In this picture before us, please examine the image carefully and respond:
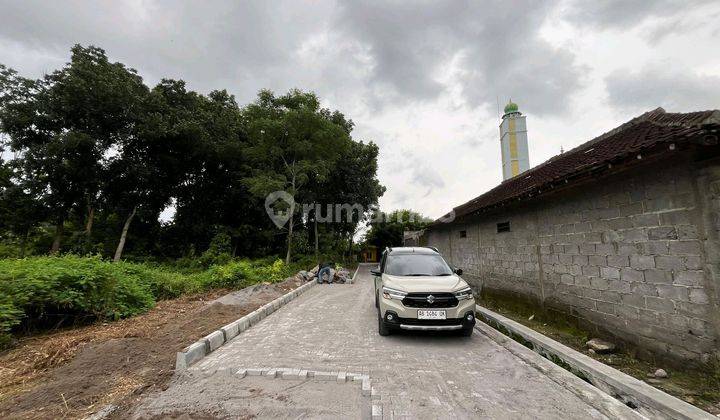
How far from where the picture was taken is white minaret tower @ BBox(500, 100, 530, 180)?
58.1 feet

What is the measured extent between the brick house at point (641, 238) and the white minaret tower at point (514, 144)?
38.8ft

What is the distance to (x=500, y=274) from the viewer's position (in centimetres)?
824

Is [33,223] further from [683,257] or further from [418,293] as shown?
[683,257]

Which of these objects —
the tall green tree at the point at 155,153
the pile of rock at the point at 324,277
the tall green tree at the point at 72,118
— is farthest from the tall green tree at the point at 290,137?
the tall green tree at the point at 72,118

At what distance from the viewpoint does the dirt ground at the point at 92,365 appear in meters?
3.08

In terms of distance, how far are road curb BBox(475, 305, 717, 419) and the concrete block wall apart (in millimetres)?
874

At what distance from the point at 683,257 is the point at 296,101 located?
19039mm

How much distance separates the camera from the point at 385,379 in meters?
3.72

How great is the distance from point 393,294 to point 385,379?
1759mm

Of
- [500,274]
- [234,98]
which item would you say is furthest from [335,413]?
[234,98]

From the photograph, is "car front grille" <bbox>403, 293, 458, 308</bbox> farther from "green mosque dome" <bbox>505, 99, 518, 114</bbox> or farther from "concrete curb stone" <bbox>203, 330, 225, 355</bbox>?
"green mosque dome" <bbox>505, 99, 518, 114</bbox>

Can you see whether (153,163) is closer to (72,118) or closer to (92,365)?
(72,118)

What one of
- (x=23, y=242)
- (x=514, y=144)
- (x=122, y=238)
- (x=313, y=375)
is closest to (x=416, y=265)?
(x=313, y=375)

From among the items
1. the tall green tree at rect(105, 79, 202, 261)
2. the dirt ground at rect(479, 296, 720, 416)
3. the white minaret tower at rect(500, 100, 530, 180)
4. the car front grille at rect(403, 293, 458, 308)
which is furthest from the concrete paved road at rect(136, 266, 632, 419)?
the tall green tree at rect(105, 79, 202, 261)
